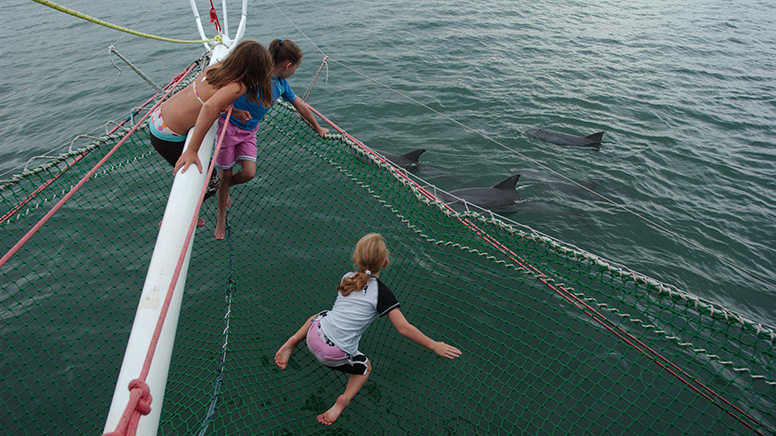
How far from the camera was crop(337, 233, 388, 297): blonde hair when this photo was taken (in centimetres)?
346

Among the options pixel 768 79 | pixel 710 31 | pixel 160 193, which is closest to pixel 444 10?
pixel 710 31

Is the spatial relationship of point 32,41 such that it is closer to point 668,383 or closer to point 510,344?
point 510,344

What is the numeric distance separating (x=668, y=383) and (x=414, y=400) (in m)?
2.43

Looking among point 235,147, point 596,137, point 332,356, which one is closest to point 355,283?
point 332,356

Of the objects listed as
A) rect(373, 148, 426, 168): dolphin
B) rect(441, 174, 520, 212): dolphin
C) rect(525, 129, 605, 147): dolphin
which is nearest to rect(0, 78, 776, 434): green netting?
rect(441, 174, 520, 212): dolphin

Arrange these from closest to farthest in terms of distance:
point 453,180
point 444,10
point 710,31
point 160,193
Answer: point 160,193, point 453,180, point 710,31, point 444,10

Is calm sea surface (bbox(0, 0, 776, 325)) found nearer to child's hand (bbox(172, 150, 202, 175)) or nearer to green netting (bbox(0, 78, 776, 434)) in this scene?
green netting (bbox(0, 78, 776, 434))

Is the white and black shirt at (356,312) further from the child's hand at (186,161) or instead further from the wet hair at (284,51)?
the wet hair at (284,51)

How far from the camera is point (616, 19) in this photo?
1769cm

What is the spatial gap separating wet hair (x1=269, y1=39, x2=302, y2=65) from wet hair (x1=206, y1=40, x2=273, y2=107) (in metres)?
0.62

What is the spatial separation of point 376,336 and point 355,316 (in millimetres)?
1004

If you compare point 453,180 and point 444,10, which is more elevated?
point 444,10

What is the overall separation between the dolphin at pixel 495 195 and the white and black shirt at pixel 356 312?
135 inches

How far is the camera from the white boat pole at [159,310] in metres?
2.13
